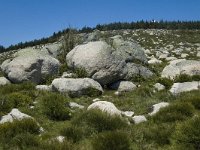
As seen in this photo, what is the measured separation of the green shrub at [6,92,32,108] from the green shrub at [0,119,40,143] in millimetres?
3588

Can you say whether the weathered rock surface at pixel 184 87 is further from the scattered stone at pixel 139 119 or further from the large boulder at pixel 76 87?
the scattered stone at pixel 139 119

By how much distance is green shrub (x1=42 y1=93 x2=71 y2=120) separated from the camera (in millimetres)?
15850

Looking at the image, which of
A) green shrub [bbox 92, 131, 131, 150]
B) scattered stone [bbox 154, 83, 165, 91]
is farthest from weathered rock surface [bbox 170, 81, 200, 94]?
Answer: green shrub [bbox 92, 131, 131, 150]

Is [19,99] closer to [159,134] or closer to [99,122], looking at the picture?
[99,122]

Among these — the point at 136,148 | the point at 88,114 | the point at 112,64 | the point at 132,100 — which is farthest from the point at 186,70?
the point at 136,148

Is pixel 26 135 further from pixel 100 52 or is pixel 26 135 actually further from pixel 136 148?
pixel 100 52

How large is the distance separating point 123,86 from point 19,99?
231 inches

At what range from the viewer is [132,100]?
61.0 ft

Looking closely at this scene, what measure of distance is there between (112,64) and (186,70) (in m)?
4.01

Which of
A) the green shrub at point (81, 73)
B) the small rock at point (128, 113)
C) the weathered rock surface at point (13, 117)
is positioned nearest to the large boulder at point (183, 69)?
the green shrub at point (81, 73)

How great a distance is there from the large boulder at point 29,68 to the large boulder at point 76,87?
92.3 inches

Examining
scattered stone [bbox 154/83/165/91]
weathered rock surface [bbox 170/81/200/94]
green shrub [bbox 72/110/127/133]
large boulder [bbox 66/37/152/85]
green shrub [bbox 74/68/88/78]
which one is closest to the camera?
green shrub [bbox 72/110/127/133]

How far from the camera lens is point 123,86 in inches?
848

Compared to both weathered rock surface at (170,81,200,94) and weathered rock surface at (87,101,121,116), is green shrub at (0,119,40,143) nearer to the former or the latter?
weathered rock surface at (87,101,121,116)
